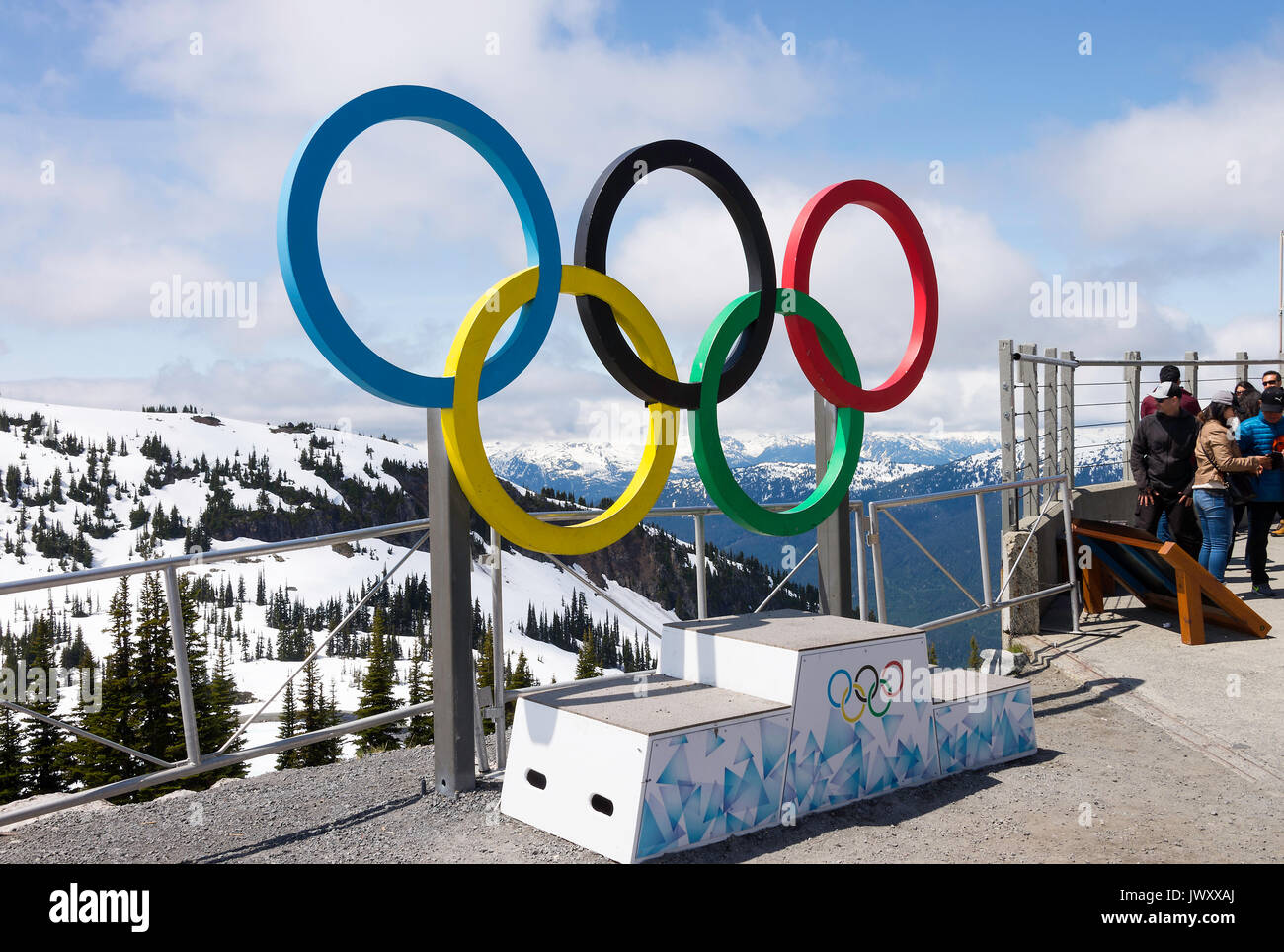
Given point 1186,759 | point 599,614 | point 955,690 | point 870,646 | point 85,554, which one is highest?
point 870,646

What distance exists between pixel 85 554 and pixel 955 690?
142 m

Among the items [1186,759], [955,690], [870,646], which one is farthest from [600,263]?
[1186,759]

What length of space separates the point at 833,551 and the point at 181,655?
4.02 meters

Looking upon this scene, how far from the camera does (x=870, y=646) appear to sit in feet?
15.3

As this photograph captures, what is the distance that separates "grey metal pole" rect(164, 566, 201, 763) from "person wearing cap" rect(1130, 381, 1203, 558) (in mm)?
8277

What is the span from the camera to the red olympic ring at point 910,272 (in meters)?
5.83

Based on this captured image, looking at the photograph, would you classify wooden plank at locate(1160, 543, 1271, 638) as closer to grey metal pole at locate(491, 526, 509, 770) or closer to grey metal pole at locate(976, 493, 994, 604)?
grey metal pole at locate(976, 493, 994, 604)

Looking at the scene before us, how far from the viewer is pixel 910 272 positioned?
661 cm

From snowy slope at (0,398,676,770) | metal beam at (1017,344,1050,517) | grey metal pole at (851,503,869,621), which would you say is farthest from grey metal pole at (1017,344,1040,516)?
snowy slope at (0,398,676,770)

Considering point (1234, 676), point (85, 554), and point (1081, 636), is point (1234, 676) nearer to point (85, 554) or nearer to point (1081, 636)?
point (1081, 636)

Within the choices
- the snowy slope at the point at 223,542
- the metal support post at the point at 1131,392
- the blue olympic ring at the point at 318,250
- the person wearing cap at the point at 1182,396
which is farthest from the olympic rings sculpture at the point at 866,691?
the snowy slope at the point at 223,542

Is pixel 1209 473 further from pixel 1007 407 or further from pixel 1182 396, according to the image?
pixel 1182 396
